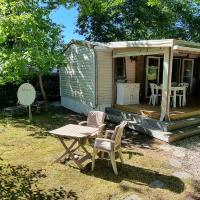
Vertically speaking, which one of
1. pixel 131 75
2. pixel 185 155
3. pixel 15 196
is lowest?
pixel 185 155

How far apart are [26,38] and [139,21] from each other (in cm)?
1120

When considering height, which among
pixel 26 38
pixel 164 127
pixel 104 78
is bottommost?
pixel 164 127

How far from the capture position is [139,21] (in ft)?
63.1

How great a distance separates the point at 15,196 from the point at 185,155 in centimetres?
509

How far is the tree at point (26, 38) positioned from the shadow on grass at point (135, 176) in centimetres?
553

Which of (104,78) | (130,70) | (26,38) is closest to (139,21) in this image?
(130,70)

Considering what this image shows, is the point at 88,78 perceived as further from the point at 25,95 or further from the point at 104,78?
the point at 25,95

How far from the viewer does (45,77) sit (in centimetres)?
1512

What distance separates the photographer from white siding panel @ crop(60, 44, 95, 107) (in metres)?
11.3

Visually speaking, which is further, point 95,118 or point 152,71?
point 152,71

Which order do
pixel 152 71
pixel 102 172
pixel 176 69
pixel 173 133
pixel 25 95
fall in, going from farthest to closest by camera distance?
pixel 176 69 < pixel 152 71 < pixel 25 95 < pixel 173 133 < pixel 102 172

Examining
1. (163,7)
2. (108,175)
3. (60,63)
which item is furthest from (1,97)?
(163,7)

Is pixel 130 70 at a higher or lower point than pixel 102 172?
higher

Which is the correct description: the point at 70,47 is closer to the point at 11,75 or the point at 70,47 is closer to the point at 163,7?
the point at 11,75
